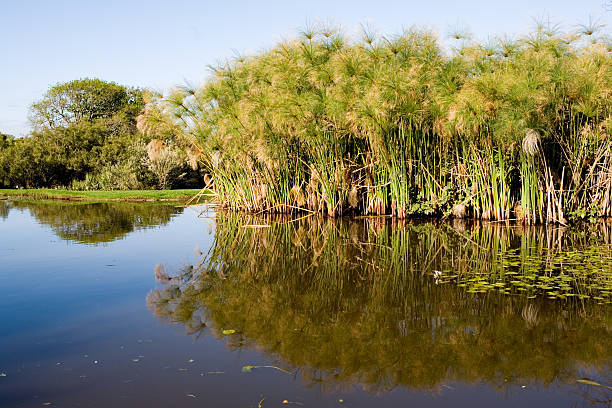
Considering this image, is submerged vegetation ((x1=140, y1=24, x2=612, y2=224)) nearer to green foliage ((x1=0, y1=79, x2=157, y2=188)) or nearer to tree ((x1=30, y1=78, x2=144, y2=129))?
green foliage ((x1=0, y1=79, x2=157, y2=188))

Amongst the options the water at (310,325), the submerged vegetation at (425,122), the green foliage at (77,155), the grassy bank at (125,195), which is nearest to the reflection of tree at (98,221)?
the water at (310,325)

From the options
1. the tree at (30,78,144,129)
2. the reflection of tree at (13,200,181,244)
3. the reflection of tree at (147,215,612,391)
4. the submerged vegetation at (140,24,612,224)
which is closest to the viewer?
the reflection of tree at (147,215,612,391)

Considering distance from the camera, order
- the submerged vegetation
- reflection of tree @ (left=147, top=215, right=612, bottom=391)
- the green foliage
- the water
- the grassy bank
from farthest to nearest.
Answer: the green foliage, the grassy bank, the submerged vegetation, reflection of tree @ (left=147, top=215, right=612, bottom=391), the water

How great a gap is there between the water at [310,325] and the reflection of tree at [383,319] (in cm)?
2

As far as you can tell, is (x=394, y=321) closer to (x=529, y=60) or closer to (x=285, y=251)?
(x=285, y=251)

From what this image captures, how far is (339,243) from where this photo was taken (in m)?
10.3

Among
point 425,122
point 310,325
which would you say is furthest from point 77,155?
point 310,325

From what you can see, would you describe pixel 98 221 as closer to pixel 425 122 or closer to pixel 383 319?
pixel 425 122

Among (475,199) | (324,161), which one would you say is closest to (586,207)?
(475,199)

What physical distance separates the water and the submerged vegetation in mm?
2851

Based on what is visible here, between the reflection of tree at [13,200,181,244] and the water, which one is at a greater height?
the reflection of tree at [13,200,181,244]

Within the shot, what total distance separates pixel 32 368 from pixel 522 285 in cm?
541

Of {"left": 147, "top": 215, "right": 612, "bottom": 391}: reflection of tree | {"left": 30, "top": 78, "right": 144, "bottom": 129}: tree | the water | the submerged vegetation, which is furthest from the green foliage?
{"left": 147, "top": 215, "right": 612, "bottom": 391}: reflection of tree

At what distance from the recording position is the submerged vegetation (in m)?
11.1
